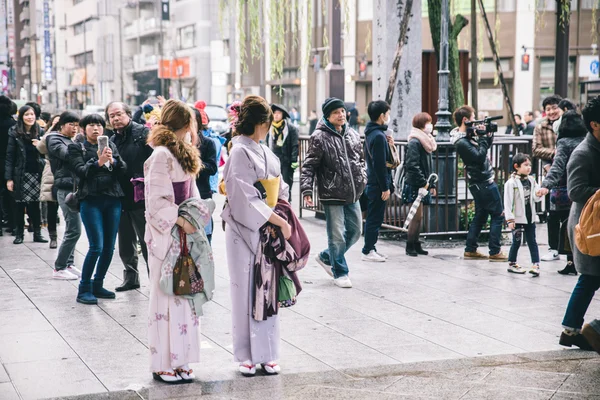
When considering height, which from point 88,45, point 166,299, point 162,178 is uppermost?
point 88,45

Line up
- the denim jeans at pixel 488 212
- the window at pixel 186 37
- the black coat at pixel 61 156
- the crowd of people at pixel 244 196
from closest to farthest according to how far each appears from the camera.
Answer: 1. the crowd of people at pixel 244 196
2. the black coat at pixel 61 156
3. the denim jeans at pixel 488 212
4. the window at pixel 186 37

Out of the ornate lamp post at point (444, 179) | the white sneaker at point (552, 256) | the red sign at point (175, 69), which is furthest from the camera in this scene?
the red sign at point (175, 69)

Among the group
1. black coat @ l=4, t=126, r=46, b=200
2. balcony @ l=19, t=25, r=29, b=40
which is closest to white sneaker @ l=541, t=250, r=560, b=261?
black coat @ l=4, t=126, r=46, b=200

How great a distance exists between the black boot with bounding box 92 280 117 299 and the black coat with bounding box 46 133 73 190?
1231 millimetres

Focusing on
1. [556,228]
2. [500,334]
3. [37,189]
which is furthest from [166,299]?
[37,189]

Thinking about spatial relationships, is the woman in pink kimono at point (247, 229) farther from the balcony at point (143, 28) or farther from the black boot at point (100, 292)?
the balcony at point (143, 28)

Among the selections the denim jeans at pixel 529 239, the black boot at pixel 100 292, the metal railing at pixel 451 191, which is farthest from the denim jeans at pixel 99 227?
the metal railing at pixel 451 191

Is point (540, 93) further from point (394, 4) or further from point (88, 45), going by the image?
point (88, 45)

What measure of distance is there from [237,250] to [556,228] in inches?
209

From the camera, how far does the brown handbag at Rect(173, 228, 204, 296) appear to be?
5.29m

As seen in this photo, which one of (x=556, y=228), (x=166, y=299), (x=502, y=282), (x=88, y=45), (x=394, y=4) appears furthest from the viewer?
(x=88, y=45)

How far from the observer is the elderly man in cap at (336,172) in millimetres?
8352

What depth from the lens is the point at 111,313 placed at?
7.30 metres

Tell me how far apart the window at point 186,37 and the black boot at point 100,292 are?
60634mm
